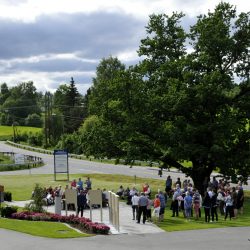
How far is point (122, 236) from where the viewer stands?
2725 centimetres

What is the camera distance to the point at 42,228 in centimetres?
2906

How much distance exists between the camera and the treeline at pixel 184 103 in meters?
41.6

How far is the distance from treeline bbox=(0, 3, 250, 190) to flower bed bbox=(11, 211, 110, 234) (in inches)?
489

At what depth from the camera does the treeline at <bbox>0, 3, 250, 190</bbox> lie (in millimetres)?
41625

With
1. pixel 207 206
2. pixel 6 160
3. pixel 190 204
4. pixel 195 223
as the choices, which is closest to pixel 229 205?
pixel 207 206

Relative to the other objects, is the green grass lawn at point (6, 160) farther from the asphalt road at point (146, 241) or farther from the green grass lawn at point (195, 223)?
the asphalt road at point (146, 241)

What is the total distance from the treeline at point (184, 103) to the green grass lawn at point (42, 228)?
13928 mm

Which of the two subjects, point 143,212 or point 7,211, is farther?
point 7,211

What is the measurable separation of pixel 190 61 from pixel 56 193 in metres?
14.2

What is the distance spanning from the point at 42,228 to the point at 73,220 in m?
2.39

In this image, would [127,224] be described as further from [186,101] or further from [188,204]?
[186,101]

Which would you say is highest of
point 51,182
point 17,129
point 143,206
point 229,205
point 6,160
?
point 17,129

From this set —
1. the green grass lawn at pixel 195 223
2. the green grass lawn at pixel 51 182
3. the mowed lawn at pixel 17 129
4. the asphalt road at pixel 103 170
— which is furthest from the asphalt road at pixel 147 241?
the mowed lawn at pixel 17 129

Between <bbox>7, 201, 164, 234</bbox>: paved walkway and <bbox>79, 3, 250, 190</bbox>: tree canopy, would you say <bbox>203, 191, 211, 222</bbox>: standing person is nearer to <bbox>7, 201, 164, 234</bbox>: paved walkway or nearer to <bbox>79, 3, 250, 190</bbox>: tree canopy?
<bbox>7, 201, 164, 234</bbox>: paved walkway
